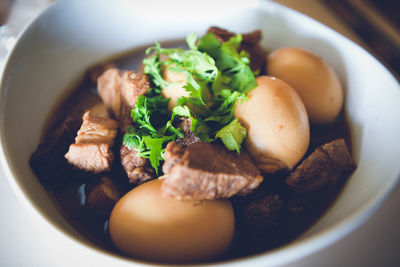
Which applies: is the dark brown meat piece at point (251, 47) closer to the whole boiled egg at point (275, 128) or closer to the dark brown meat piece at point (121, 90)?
the whole boiled egg at point (275, 128)

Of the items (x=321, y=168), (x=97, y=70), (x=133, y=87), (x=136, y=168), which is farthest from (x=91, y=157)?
(x=321, y=168)

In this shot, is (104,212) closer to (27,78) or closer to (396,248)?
(27,78)

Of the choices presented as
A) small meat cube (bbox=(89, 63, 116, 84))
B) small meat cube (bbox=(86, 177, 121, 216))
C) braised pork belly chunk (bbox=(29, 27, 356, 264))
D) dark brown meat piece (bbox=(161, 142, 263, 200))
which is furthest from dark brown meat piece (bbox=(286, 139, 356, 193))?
small meat cube (bbox=(89, 63, 116, 84))

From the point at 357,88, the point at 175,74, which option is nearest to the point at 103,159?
the point at 175,74

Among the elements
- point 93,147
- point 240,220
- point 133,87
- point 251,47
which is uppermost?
point 251,47

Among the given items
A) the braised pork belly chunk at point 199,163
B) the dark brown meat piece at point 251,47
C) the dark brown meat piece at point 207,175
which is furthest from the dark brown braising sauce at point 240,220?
the dark brown meat piece at point 251,47

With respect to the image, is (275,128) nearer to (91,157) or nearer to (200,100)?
(200,100)

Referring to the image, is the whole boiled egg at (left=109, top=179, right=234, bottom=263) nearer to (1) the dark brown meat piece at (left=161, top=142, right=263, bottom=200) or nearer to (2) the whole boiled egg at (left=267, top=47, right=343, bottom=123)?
(1) the dark brown meat piece at (left=161, top=142, right=263, bottom=200)
